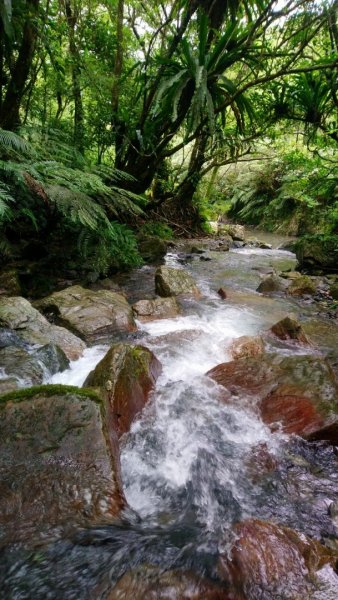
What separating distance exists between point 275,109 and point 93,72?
2927mm

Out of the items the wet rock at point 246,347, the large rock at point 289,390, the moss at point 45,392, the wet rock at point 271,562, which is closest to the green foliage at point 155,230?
the wet rock at point 246,347

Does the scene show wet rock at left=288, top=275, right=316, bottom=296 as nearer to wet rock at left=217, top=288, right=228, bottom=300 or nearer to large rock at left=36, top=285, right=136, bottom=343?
wet rock at left=217, top=288, right=228, bottom=300

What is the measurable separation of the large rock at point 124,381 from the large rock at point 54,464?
1.16ft

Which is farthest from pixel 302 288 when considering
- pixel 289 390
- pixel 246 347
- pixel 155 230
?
pixel 155 230

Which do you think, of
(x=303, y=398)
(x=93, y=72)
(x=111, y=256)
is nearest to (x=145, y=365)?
(x=303, y=398)

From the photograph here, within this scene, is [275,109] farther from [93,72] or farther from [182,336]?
[182,336]

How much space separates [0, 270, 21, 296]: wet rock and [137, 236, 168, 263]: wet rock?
299cm

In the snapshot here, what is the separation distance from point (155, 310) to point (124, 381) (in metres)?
1.89

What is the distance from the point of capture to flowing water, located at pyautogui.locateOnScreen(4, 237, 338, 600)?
1.21 m

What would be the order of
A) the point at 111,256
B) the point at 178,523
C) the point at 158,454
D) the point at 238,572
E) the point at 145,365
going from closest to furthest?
the point at 238,572
the point at 178,523
the point at 158,454
the point at 145,365
the point at 111,256

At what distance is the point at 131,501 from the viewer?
170cm

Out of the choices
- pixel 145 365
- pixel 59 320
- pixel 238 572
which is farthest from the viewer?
pixel 59 320

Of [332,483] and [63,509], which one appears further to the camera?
[332,483]

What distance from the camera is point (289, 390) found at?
2434 mm
